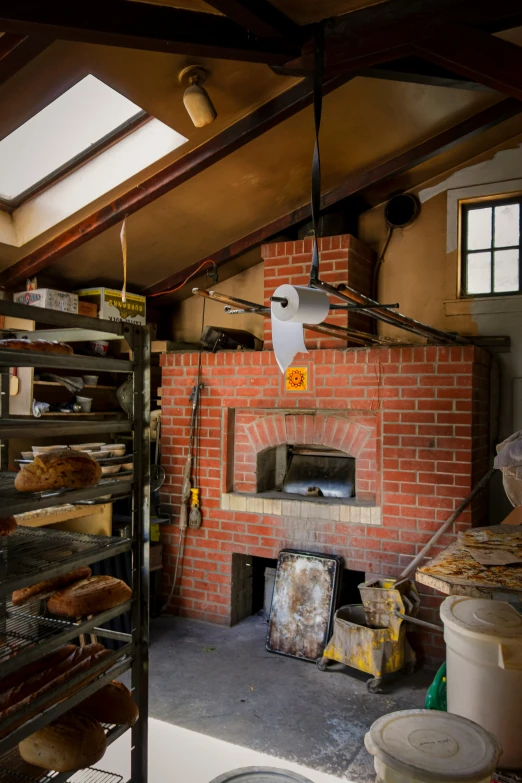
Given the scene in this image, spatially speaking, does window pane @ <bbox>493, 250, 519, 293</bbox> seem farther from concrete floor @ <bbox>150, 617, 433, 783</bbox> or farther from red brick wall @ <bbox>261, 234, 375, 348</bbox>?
concrete floor @ <bbox>150, 617, 433, 783</bbox>

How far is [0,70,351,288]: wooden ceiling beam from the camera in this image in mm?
2908

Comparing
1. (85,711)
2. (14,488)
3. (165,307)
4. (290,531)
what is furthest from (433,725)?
(165,307)

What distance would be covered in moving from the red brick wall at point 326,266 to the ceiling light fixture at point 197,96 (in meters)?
1.34

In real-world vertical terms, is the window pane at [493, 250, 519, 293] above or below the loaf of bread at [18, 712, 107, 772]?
above

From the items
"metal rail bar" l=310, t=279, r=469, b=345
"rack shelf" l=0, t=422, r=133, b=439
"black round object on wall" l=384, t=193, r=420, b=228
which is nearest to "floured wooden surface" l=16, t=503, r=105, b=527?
"rack shelf" l=0, t=422, r=133, b=439

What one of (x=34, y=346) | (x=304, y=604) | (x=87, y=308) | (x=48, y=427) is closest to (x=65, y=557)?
(x=48, y=427)

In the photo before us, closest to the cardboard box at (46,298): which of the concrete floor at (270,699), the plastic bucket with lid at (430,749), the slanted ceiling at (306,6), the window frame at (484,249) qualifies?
the slanted ceiling at (306,6)

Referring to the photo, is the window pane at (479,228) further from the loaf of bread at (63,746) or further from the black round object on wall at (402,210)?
the loaf of bread at (63,746)

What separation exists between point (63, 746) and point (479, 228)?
3815 mm

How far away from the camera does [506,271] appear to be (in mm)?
3879

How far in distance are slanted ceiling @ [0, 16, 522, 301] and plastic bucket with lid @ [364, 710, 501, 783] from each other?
2.62m

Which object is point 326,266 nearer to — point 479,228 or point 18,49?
point 479,228

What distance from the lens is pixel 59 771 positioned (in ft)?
4.83

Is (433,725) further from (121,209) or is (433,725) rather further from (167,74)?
(121,209)
